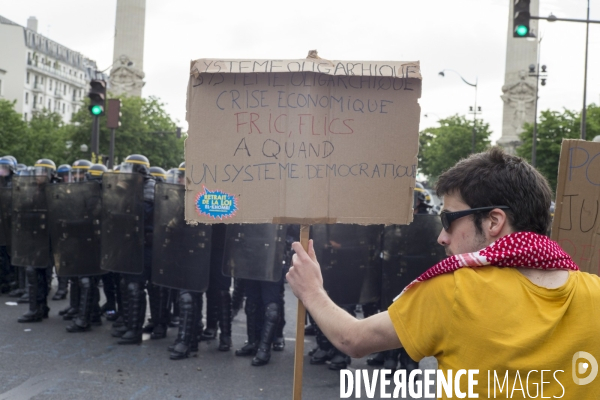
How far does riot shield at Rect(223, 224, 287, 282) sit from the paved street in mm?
821

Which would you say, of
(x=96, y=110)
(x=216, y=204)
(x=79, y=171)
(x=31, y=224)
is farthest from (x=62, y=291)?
(x=216, y=204)

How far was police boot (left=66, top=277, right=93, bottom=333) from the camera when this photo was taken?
771 centimetres

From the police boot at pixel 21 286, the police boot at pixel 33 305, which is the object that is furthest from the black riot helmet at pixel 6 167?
the police boot at pixel 33 305

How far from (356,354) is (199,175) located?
125 centimetres

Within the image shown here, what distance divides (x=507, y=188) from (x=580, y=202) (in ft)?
6.18

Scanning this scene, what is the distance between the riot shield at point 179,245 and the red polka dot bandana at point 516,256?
4.99 meters

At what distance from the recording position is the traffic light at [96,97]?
1291 cm

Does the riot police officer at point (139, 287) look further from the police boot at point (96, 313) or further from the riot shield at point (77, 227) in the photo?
the police boot at point (96, 313)

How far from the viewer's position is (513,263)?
1.86 metres

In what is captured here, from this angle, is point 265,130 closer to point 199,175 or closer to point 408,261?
point 199,175

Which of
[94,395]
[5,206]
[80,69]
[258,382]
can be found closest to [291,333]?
[258,382]

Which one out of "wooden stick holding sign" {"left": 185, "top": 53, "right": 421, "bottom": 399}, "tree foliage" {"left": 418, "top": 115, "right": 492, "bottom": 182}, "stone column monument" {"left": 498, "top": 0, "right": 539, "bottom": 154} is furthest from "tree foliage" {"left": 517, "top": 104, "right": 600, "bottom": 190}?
"wooden stick holding sign" {"left": 185, "top": 53, "right": 421, "bottom": 399}

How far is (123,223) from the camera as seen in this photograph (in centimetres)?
714

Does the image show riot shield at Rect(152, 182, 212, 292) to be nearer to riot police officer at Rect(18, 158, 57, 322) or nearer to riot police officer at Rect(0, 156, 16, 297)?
riot police officer at Rect(18, 158, 57, 322)
